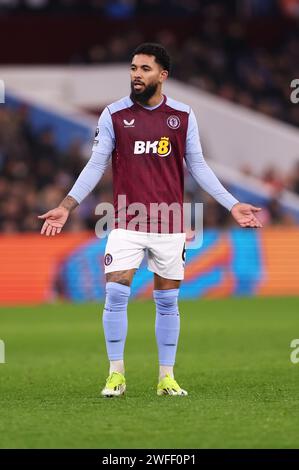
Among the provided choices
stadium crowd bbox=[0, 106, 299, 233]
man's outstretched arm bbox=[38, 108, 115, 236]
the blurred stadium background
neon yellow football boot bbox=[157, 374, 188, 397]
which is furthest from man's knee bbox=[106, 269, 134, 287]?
stadium crowd bbox=[0, 106, 299, 233]

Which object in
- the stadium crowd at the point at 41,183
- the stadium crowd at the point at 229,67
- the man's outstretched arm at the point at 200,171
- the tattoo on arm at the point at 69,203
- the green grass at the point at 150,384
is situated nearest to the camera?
the green grass at the point at 150,384

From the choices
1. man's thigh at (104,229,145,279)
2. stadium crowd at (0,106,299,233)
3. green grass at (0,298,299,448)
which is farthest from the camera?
stadium crowd at (0,106,299,233)

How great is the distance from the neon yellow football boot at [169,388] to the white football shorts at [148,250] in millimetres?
748

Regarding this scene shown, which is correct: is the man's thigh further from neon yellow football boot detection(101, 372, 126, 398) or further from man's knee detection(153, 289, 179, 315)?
neon yellow football boot detection(101, 372, 126, 398)

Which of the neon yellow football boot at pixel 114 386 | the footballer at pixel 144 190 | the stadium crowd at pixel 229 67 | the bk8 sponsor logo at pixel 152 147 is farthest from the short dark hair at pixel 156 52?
the stadium crowd at pixel 229 67

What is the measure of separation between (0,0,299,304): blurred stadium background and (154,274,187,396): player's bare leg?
12.7 metres

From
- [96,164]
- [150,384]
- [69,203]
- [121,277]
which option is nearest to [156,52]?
[96,164]

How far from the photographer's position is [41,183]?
2459 cm

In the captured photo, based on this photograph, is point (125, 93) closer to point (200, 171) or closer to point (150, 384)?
point (150, 384)

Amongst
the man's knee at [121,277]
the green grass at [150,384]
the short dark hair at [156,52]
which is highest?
the short dark hair at [156,52]

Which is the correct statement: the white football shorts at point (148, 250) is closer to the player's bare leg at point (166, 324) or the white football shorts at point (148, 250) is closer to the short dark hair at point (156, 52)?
the player's bare leg at point (166, 324)

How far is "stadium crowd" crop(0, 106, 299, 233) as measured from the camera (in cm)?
2356

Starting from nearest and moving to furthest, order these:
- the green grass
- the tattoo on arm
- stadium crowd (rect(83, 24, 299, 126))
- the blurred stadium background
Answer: the green grass < the tattoo on arm < the blurred stadium background < stadium crowd (rect(83, 24, 299, 126))

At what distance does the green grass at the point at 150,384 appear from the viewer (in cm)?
772
